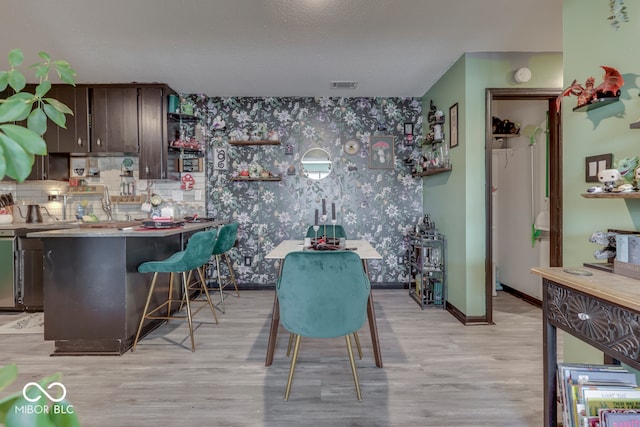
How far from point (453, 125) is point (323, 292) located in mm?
2585

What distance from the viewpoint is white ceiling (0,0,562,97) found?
2.40 m

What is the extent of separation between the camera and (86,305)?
2.53 metres

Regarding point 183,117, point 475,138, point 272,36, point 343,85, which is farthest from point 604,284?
point 183,117

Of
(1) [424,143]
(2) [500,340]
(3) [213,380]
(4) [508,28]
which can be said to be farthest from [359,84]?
(3) [213,380]

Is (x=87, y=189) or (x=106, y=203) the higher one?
(x=87, y=189)

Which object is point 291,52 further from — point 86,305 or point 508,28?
point 86,305

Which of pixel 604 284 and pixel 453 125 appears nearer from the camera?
pixel 604 284

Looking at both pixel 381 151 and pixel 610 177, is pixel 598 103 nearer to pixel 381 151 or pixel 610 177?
pixel 610 177

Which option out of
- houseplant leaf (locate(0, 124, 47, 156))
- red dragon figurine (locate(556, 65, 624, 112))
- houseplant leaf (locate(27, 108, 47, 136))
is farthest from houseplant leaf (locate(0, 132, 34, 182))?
red dragon figurine (locate(556, 65, 624, 112))

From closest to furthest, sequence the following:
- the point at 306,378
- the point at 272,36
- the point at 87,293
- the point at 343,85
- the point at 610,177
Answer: the point at 610,177, the point at 306,378, the point at 87,293, the point at 272,36, the point at 343,85

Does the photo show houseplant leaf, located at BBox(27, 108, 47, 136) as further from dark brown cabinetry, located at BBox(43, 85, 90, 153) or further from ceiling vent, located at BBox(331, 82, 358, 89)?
dark brown cabinetry, located at BBox(43, 85, 90, 153)

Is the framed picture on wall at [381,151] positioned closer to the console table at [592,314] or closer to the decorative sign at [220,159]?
the decorative sign at [220,159]

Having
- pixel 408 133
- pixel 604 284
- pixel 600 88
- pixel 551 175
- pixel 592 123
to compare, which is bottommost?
pixel 604 284

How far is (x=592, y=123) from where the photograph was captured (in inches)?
71.1
